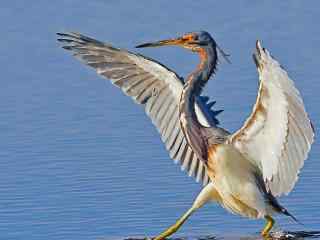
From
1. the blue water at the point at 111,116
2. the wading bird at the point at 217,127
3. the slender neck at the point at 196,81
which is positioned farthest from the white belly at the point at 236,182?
the slender neck at the point at 196,81

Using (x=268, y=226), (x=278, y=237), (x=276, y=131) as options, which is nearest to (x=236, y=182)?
(x=268, y=226)

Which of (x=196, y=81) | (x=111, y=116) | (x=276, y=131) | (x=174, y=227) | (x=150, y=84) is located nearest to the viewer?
(x=276, y=131)

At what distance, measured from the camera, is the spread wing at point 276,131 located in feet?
32.7

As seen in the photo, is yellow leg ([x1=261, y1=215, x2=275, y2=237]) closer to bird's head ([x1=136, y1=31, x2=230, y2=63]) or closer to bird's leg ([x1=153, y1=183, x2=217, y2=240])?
bird's leg ([x1=153, y1=183, x2=217, y2=240])

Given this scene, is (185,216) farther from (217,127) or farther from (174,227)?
(217,127)

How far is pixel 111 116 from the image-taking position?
13461 millimetres

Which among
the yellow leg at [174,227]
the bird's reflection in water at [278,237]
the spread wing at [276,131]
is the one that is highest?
the spread wing at [276,131]

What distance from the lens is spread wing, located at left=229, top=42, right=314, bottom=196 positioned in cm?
997

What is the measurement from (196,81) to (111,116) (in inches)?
98.2

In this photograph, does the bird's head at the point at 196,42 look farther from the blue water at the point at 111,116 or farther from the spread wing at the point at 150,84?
the blue water at the point at 111,116

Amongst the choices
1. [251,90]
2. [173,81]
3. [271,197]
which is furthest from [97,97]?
[271,197]

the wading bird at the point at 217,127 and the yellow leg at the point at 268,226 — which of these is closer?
the wading bird at the point at 217,127

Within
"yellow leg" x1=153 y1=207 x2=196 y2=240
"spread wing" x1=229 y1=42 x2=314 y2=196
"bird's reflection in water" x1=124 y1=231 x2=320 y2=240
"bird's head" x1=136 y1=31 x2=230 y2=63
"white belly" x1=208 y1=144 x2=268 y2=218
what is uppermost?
"bird's head" x1=136 y1=31 x2=230 y2=63

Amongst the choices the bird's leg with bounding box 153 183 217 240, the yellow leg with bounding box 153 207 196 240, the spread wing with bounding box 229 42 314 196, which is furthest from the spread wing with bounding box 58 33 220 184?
the spread wing with bounding box 229 42 314 196
